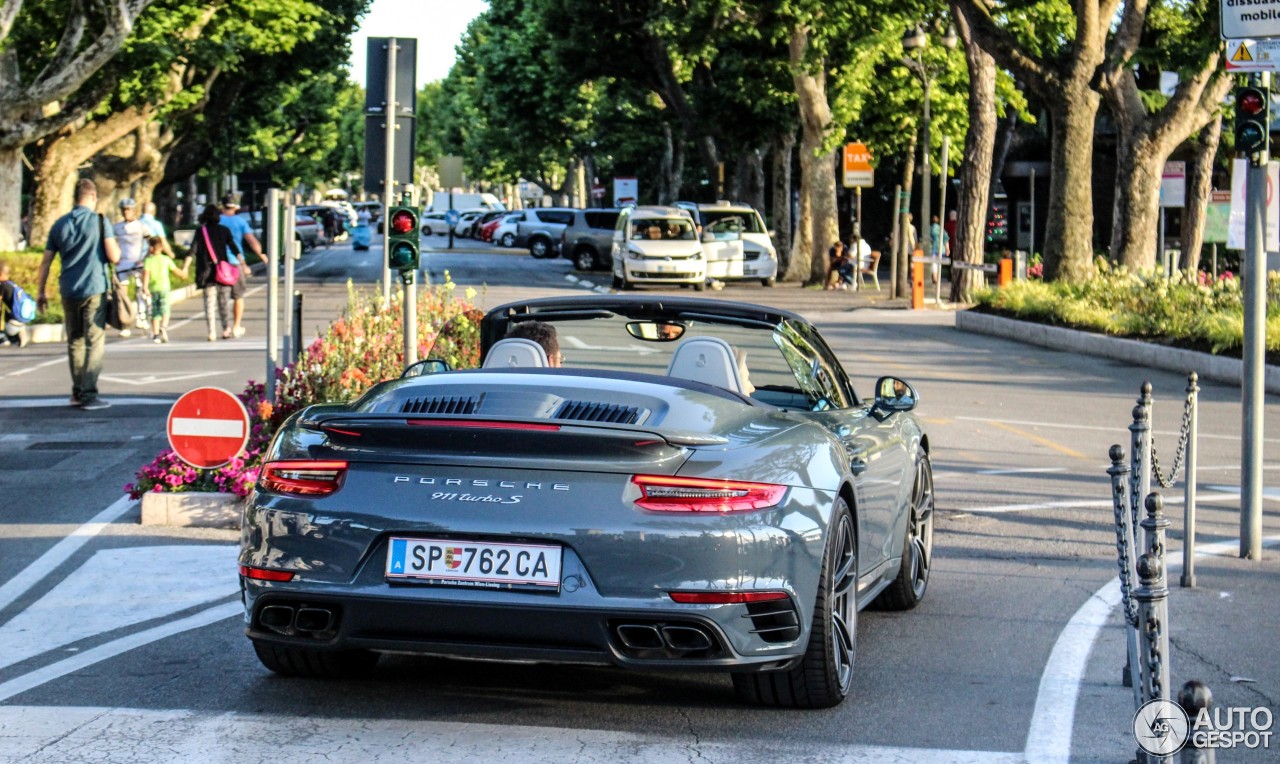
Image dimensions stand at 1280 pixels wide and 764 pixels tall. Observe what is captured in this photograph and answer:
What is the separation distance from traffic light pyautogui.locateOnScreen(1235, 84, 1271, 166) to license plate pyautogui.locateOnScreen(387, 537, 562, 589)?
536 cm

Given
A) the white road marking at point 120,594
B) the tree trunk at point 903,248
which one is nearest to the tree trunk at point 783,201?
the tree trunk at point 903,248

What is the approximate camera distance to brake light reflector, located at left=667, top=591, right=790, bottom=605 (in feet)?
17.6

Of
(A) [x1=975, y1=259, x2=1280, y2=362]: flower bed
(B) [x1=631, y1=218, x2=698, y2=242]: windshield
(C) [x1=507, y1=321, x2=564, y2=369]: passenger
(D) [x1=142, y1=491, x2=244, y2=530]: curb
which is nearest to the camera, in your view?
(C) [x1=507, y1=321, x2=564, y2=369]: passenger

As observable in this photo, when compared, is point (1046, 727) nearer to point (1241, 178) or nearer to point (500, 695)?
point (500, 695)

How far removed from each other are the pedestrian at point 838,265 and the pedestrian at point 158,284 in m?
20.2

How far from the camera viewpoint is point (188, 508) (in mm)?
10227

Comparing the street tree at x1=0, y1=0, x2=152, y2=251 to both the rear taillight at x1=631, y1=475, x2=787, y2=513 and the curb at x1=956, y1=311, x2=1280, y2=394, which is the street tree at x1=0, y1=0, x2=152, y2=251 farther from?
the rear taillight at x1=631, y1=475, x2=787, y2=513

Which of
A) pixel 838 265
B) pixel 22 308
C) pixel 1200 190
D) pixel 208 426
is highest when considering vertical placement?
pixel 1200 190

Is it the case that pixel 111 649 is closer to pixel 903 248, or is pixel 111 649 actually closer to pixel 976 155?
pixel 976 155

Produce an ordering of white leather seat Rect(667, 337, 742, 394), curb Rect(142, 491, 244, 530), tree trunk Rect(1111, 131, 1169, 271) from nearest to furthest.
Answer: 1. white leather seat Rect(667, 337, 742, 394)
2. curb Rect(142, 491, 244, 530)
3. tree trunk Rect(1111, 131, 1169, 271)

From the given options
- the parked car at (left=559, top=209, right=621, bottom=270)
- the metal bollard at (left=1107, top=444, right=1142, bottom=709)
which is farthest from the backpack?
the parked car at (left=559, top=209, right=621, bottom=270)

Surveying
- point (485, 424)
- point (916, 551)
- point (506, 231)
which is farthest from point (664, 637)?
point (506, 231)

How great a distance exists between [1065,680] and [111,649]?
141 inches

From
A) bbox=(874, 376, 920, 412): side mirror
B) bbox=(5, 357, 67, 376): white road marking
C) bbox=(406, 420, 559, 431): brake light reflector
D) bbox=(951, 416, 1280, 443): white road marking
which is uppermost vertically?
bbox=(406, 420, 559, 431): brake light reflector
